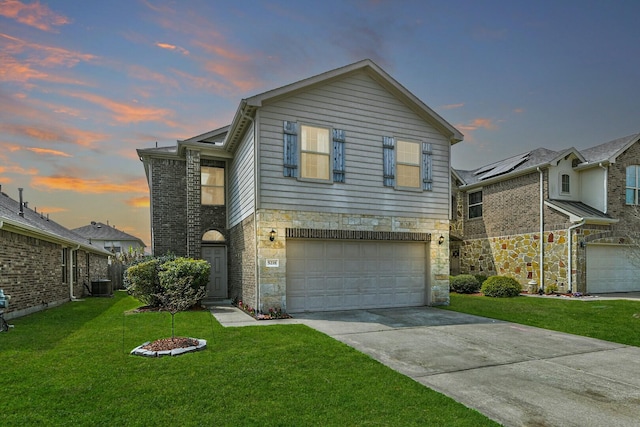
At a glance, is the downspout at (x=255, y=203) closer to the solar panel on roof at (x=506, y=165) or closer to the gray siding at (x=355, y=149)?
the gray siding at (x=355, y=149)

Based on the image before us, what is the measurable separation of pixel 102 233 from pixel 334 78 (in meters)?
41.6

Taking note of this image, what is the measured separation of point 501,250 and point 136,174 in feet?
61.2

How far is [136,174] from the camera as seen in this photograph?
17906 mm

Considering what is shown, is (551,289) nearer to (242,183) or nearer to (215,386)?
(242,183)

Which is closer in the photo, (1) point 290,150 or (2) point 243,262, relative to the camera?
(1) point 290,150

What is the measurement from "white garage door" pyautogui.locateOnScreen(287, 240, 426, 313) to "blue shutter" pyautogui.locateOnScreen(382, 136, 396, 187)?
6.72 feet

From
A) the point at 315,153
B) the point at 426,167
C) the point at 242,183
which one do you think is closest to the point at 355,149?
the point at 315,153

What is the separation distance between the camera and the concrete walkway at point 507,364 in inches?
172

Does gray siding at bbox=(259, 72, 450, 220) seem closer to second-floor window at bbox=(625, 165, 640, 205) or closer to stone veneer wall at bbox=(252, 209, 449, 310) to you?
stone veneer wall at bbox=(252, 209, 449, 310)

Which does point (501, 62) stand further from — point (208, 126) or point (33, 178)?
point (33, 178)

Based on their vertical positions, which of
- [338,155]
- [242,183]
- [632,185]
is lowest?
[242,183]

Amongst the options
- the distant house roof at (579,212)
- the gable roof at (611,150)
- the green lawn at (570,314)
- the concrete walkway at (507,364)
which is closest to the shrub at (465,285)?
the green lawn at (570,314)

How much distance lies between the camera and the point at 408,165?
40.7ft

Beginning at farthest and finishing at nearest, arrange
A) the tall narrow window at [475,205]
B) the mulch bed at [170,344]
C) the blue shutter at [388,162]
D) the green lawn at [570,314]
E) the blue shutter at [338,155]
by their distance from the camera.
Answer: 1. the tall narrow window at [475,205]
2. the blue shutter at [388,162]
3. the blue shutter at [338,155]
4. the green lawn at [570,314]
5. the mulch bed at [170,344]
